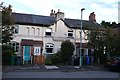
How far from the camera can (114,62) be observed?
25.4m

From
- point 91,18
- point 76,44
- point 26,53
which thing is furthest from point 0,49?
point 91,18

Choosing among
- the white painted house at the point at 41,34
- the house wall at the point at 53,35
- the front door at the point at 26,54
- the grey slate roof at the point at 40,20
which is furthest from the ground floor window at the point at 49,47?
the front door at the point at 26,54

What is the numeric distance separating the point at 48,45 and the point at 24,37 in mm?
3873

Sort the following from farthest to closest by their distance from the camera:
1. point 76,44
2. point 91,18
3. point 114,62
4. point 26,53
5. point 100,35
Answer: point 91,18
point 76,44
point 26,53
point 100,35
point 114,62

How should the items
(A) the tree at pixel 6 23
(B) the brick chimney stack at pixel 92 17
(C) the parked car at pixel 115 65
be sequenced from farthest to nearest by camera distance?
(B) the brick chimney stack at pixel 92 17 → (A) the tree at pixel 6 23 → (C) the parked car at pixel 115 65

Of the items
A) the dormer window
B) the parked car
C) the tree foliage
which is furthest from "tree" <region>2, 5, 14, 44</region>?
the dormer window

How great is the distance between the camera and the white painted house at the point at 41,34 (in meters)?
34.7

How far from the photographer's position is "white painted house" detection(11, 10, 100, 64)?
114ft

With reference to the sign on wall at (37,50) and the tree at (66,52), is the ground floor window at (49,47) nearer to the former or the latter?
the sign on wall at (37,50)

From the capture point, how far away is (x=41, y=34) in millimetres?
37312

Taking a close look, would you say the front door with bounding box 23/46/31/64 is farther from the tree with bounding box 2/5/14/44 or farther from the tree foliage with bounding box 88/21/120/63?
the tree foliage with bounding box 88/21/120/63

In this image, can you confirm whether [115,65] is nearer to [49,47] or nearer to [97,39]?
[97,39]

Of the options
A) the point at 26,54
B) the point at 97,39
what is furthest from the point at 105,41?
the point at 26,54

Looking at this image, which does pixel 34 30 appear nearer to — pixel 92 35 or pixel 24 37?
pixel 24 37
